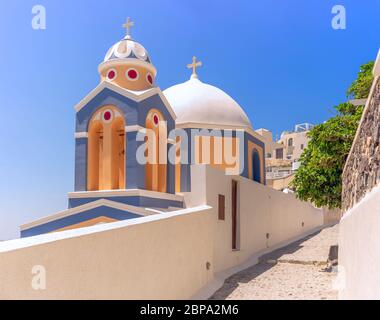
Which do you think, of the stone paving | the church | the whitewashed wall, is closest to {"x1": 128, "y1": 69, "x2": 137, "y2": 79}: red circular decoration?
the church

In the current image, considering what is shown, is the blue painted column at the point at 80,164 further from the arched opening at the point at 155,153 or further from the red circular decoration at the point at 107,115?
the arched opening at the point at 155,153

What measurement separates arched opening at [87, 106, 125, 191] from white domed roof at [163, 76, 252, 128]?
11.1 ft

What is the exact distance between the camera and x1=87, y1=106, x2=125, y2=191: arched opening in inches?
429

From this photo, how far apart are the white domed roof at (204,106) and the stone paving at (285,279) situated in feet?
15.2

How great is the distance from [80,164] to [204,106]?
5.05 metres

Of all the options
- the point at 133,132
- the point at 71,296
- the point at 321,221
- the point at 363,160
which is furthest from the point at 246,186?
the point at 321,221

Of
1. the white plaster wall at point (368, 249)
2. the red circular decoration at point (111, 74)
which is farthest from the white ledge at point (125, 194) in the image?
the white plaster wall at point (368, 249)

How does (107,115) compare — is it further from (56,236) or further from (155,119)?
(56,236)

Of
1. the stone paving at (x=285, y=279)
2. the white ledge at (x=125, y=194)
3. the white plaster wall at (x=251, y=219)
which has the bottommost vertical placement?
the stone paving at (x=285, y=279)

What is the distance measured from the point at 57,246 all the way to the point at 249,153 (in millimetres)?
11785

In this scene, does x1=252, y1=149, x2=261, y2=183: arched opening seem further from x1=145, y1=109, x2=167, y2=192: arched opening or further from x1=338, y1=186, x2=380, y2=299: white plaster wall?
x1=338, y1=186, x2=380, y2=299: white plaster wall

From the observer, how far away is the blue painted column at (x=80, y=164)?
10945 millimetres
